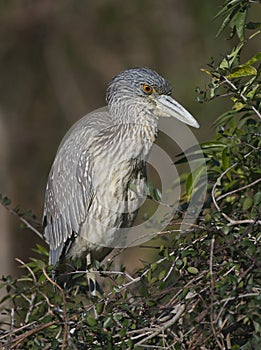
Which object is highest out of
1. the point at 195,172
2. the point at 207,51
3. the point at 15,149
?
the point at 195,172

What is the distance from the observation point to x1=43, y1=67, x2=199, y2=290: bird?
9.29 feet

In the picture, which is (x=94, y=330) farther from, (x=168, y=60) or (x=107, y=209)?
(x=168, y=60)

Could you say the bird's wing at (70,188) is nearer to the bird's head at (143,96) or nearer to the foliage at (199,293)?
the bird's head at (143,96)

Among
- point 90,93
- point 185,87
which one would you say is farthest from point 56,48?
point 185,87

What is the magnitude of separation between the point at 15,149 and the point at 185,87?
2.00 meters

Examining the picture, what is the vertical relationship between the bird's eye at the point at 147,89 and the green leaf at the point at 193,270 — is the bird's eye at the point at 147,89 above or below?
above

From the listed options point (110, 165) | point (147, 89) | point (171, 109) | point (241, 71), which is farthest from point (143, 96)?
point (241, 71)

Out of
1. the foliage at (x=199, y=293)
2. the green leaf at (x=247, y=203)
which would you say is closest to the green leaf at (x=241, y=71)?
the foliage at (x=199, y=293)

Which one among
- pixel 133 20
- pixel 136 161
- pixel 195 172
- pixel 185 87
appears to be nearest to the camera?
pixel 195 172

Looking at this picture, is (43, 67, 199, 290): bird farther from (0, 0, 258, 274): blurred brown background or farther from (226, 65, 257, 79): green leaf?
(0, 0, 258, 274): blurred brown background

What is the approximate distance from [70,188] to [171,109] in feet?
1.79

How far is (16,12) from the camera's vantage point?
5891mm

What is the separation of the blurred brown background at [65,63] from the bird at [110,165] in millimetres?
2296

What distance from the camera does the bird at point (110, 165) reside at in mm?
2830
